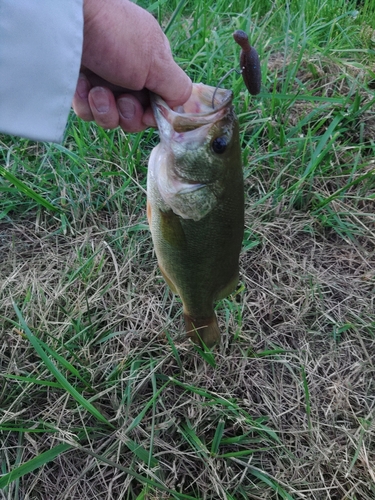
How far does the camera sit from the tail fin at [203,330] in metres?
1.72

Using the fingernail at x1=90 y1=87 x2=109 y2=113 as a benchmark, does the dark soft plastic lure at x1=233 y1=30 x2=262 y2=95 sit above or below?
above

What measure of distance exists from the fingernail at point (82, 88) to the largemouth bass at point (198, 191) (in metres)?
0.28

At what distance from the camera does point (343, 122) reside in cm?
261

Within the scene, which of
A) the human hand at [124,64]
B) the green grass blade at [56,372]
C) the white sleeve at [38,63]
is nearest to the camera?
the white sleeve at [38,63]

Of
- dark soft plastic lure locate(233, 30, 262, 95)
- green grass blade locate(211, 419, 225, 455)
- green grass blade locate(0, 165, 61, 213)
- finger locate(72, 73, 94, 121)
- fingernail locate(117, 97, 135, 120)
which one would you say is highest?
dark soft plastic lure locate(233, 30, 262, 95)

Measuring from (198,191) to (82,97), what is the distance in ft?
1.90

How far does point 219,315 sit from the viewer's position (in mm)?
2041

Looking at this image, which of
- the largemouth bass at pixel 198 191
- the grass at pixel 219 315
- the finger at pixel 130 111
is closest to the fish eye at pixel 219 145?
the largemouth bass at pixel 198 191

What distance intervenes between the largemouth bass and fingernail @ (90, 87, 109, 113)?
18cm

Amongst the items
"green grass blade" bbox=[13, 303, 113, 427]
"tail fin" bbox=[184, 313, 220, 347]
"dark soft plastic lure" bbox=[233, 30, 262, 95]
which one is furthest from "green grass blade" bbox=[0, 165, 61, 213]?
"dark soft plastic lure" bbox=[233, 30, 262, 95]

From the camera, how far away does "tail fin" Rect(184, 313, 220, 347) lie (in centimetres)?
172

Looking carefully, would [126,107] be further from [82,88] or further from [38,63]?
[38,63]

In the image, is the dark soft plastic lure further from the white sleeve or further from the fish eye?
the white sleeve

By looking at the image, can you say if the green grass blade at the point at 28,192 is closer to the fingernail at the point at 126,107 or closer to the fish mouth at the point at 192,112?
the fingernail at the point at 126,107
